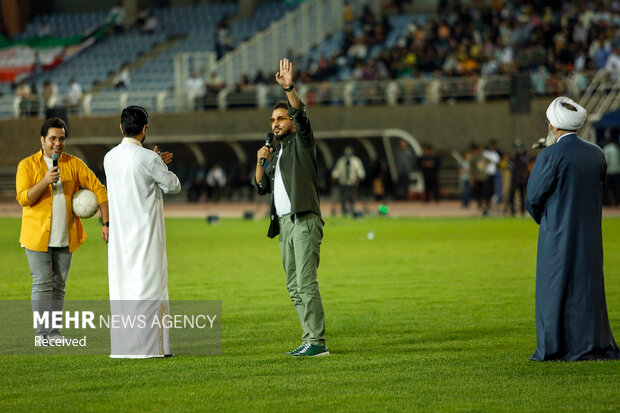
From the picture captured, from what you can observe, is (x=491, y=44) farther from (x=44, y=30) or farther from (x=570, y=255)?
(x=570, y=255)

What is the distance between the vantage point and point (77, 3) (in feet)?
187

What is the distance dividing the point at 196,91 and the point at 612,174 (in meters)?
16.8

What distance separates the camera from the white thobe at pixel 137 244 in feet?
28.7

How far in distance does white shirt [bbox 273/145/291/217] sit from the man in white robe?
3.16 feet

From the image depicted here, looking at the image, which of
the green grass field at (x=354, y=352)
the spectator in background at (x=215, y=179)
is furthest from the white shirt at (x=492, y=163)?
the green grass field at (x=354, y=352)

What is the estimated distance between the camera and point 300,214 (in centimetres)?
927

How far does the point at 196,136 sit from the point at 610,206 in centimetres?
1601

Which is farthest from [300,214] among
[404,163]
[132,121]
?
[404,163]

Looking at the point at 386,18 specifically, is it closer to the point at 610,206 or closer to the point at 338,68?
the point at 338,68

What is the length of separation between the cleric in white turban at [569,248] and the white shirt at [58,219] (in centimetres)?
418

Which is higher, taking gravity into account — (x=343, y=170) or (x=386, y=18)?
(x=386, y=18)

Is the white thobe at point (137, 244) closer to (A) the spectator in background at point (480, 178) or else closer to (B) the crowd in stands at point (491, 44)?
(A) the spectator in background at point (480, 178)

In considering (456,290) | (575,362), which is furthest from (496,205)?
(575,362)

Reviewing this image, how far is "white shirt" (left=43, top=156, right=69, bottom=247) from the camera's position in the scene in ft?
31.7
